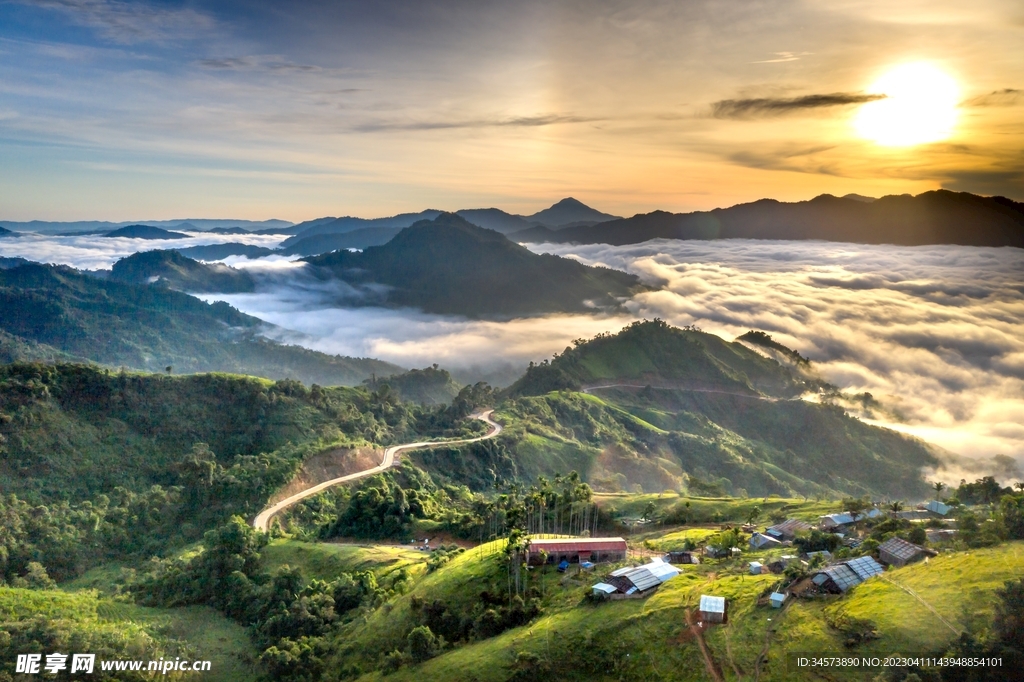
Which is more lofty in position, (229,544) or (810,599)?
(810,599)

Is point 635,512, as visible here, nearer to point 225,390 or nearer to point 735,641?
point 735,641

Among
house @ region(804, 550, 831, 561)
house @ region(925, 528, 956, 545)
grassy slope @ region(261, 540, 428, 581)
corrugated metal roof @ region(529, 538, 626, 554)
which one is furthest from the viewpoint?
grassy slope @ region(261, 540, 428, 581)

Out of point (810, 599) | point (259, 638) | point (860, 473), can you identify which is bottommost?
point (860, 473)

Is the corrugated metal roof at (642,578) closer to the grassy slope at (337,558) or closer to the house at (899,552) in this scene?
the house at (899,552)

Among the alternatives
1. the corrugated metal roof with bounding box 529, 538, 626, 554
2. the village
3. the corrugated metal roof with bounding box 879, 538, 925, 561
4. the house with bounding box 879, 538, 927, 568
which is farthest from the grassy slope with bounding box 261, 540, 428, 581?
the corrugated metal roof with bounding box 879, 538, 925, 561

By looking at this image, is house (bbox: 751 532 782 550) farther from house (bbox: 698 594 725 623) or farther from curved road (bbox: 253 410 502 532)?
curved road (bbox: 253 410 502 532)

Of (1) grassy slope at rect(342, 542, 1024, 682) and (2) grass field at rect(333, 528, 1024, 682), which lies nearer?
(2) grass field at rect(333, 528, 1024, 682)

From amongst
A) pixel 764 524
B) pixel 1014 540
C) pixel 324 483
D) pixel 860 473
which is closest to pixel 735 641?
pixel 1014 540
